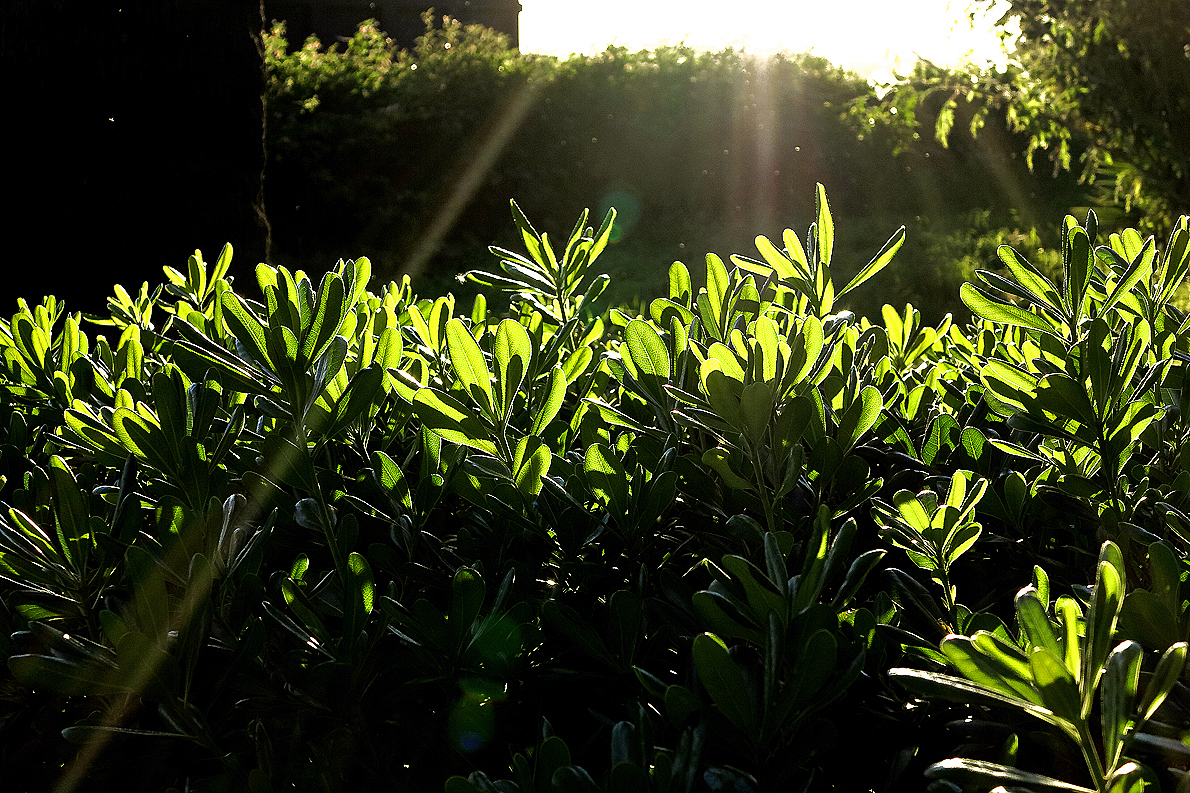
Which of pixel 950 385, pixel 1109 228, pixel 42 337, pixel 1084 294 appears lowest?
pixel 1109 228

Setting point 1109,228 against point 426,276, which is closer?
point 1109,228

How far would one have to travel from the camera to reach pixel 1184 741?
0.54m

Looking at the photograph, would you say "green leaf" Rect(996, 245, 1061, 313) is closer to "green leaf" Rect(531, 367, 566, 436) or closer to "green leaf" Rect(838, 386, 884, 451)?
"green leaf" Rect(838, 386, 884, 451)

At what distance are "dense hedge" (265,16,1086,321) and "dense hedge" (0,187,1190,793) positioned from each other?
8.28m

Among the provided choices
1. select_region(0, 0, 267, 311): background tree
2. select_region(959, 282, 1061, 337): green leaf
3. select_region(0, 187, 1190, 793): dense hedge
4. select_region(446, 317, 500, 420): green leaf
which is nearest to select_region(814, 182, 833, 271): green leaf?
select_region(0, 187, 1190, 793): dense hedge

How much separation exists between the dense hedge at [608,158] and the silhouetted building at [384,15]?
8532 millimetres

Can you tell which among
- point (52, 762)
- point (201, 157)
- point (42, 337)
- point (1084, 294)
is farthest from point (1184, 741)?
point (201, 157)

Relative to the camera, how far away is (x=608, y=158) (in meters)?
13.6

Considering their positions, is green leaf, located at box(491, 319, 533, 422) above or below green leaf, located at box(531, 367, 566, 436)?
above

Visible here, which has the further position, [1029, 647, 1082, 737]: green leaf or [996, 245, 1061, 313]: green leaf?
[996, 245, 1061, 313]: green leaf

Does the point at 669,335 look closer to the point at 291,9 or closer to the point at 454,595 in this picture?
the point at 454,595

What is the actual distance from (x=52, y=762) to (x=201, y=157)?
18.0ft

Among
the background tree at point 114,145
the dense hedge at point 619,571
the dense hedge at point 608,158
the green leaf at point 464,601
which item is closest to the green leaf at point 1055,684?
the dense hedge at point 619,571

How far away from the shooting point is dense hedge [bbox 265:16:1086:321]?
11.2 meters
